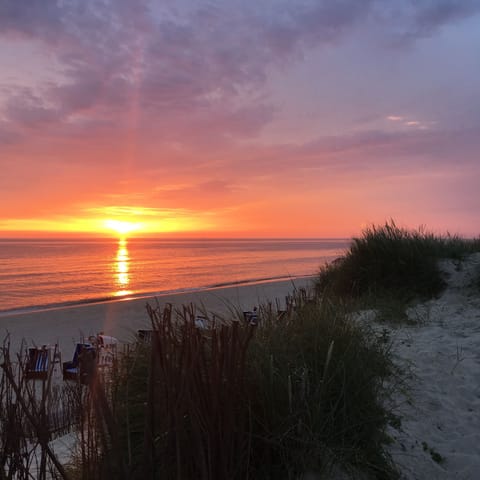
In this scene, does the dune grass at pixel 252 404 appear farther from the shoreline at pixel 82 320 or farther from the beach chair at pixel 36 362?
the shoreline at pixel 82 320

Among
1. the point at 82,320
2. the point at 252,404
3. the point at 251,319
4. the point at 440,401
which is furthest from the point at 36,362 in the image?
the point at 82,320

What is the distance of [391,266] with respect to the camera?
35.4 feet

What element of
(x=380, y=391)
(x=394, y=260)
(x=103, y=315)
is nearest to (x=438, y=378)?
(x=380, y=391)

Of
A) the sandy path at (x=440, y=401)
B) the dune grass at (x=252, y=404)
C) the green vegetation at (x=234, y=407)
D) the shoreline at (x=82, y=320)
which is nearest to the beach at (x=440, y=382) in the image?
the sandy path at (x=440, y=401)

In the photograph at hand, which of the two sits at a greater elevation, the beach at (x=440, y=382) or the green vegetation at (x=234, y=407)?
the green vegetation at (x=234, y=407)

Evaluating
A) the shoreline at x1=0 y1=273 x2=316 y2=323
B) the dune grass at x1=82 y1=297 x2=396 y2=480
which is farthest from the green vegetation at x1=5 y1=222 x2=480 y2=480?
the shoreline at x1=0 y1=273 x2=316 y2=323

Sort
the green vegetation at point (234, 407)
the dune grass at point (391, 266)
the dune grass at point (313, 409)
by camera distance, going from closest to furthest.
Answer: the green vegetation at point (234, 407)
the dune grass at point (313, 409)
the dune grass at point (391, 266)

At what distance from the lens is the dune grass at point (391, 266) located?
10.3 meters

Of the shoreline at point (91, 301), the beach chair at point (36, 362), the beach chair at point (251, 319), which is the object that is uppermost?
the beach chair at point (251, 319)

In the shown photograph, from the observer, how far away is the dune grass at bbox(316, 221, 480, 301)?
1033cm

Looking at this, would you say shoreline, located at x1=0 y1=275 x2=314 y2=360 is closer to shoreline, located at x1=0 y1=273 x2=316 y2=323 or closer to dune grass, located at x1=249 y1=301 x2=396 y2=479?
shoreline, located at x1=0 y1=273 x2=316 y2=323

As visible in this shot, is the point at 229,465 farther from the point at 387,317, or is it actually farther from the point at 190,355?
the point at 387,317

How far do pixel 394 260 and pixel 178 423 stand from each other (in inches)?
362

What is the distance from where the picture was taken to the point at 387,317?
7887mm
